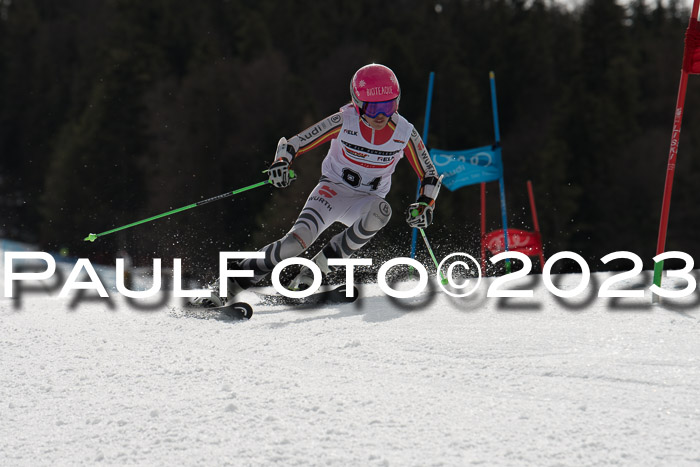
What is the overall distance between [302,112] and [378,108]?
78.8ft

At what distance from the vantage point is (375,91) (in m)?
4.83

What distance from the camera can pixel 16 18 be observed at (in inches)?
1679

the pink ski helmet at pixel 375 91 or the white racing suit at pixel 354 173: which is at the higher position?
the pink ski helmet at pixel 375 91

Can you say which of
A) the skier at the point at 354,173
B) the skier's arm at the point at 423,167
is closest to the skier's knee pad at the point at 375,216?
the skier at the point at 354,173

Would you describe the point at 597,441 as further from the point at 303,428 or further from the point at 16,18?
the point at 16,18

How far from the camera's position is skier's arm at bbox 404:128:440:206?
17.1 ft

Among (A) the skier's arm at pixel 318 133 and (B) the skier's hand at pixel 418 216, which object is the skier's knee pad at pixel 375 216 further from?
(A) the skier's arm at pixel 318 133

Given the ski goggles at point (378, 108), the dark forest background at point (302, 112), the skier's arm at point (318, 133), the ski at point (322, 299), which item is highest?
the dark forest background at point (302, 112)

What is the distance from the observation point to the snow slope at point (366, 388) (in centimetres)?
238

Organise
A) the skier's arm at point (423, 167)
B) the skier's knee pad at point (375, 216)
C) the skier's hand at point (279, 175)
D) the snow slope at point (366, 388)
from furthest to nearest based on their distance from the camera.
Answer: the skier's arm at point (423, 167) < the skier's knee pad at point (375, 216) < the skier's hand at point (279, 175) < the snow slope at point (366, 388)

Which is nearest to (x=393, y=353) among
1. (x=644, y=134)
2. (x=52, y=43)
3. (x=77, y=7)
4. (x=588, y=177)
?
(x=588, y=177)

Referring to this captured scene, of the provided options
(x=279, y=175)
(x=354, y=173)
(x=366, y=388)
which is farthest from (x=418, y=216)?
(x=366, y=388)

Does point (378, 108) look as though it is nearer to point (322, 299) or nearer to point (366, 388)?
point (322, 299)

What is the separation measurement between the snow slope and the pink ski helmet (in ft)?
4.31
